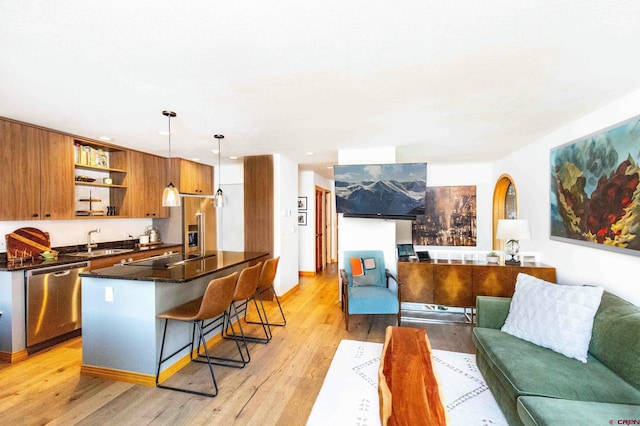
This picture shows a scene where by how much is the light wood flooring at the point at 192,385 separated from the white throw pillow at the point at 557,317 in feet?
3.13

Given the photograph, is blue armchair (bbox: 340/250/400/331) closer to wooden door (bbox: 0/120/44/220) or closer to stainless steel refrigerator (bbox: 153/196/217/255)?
stainless steel refrigerator (bbox: 153/196/217/255)

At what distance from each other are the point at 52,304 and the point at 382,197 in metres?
3.86

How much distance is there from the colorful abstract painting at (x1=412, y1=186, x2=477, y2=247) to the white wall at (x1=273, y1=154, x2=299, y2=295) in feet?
7.66

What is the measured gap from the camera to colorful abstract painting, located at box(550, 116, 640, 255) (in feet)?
7.08

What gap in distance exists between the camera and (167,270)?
2648mm

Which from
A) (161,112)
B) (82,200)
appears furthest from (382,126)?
(82,200)

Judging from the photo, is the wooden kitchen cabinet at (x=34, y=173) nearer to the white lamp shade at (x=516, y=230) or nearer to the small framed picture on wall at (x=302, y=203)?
the small framed picture on wall at (x=302, y=203)

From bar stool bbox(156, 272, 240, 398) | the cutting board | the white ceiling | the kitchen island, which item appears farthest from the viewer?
the cutting board

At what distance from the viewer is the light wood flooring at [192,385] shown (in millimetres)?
2051

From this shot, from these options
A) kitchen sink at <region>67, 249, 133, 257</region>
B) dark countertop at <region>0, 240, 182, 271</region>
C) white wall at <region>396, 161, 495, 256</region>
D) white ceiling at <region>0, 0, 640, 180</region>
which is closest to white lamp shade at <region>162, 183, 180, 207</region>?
white ceiling at <region>0, 0, 640, 180</region>

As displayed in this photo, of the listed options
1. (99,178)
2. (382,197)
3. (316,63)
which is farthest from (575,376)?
(99,178)

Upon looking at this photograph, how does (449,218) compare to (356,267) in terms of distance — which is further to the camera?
(449,218)

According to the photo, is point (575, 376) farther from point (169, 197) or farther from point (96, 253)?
point (96, 253)

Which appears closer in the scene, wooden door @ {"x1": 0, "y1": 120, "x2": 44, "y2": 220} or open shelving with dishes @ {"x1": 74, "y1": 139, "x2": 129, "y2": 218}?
wooden door @ {"x1": 0, "y1": 120, "x2": 44, "y2": 220}
